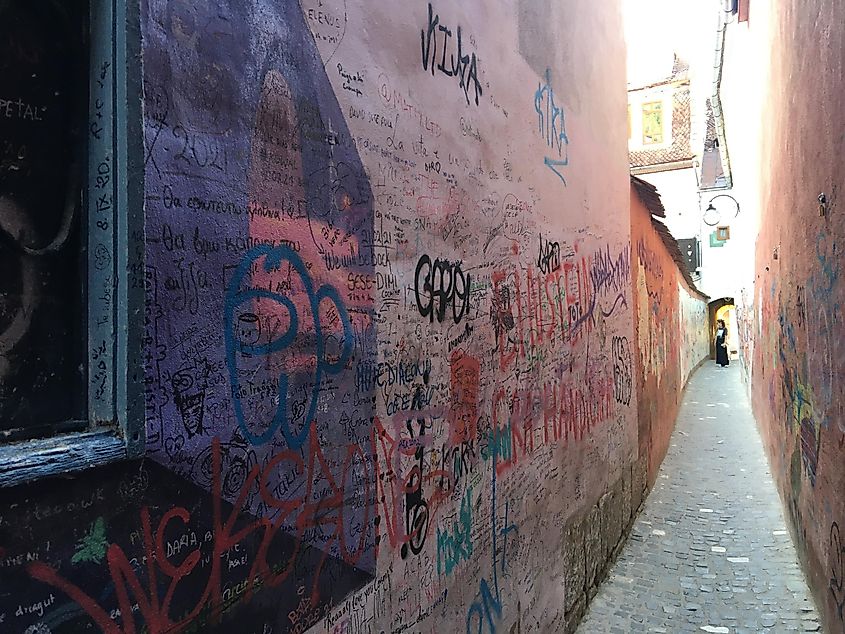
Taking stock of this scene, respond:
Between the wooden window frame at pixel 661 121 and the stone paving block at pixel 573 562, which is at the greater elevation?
the wooden window frame at pixel 661 121

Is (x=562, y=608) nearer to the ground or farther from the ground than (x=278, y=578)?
nearer to the ground

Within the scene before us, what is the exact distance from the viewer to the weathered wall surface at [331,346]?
152cm

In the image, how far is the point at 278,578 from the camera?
188 centimetres

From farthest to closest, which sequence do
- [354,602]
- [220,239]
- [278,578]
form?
[354,602], [278,578], [220,239]

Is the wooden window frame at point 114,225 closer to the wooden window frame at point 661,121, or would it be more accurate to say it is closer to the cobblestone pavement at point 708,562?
the cobblestone pavement at point 708,562

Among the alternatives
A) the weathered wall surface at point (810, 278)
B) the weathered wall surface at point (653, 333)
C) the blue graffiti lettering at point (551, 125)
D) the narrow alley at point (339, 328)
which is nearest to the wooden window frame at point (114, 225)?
the narrow alley at point (339, 328)

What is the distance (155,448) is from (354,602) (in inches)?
40.8

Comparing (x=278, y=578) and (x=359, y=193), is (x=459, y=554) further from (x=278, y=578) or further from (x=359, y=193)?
(x=359, y=193)

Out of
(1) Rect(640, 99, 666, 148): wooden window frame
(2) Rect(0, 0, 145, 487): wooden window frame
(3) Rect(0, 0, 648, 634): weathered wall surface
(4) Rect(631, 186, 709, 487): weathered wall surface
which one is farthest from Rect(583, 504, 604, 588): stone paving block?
(1) Rect(640, 99, 666, 148): wooden window frame

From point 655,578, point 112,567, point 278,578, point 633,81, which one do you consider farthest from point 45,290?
point 633,81

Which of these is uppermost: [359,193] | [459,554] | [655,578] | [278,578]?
[359,193]

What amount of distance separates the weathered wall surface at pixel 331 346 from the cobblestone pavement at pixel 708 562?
3.53 feet

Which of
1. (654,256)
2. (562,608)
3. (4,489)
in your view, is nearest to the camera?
(4,489)

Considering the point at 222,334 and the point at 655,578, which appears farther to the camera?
the point at 655,578
